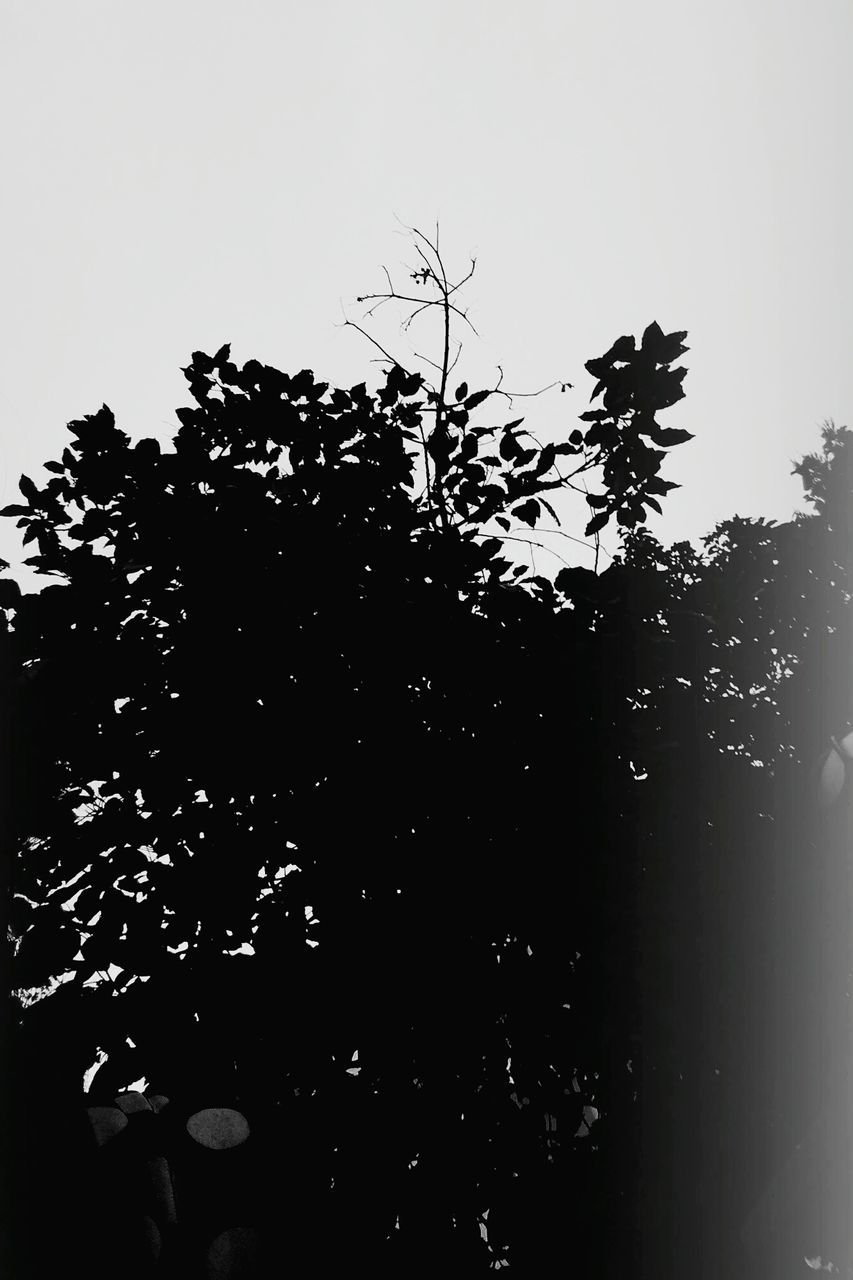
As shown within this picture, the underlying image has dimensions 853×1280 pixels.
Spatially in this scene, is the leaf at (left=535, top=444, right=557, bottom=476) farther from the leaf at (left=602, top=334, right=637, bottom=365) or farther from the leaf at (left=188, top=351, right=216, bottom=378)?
the leaf at (left=188, top=351, right=216, bottom=378)

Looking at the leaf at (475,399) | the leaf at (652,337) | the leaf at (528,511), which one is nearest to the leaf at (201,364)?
the leaf at (475,399)

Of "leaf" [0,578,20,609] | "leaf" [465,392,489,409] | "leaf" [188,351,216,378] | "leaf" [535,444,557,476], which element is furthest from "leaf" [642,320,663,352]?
"leaf" [0,578,20,609]

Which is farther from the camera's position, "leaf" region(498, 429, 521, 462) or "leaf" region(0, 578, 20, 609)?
"leaf" region(498, 429, 521, 462)

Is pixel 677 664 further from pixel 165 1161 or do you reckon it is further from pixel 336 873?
pixel 165 1161

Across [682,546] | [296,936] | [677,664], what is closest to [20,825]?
[296,936]

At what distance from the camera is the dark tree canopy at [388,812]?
1663 millimetres

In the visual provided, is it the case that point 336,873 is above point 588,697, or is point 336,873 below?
below

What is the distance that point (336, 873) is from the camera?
1852 millimetres

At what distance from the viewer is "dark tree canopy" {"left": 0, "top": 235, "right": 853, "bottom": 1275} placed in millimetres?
1663

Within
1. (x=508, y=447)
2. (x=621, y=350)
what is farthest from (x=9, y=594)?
(x=621, y=350)

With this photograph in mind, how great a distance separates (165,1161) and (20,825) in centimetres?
79

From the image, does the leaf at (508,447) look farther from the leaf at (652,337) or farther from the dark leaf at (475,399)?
the leaf at (652,337)

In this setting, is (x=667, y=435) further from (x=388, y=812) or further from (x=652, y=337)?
(x=388, y=812)

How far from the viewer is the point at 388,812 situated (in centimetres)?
192
